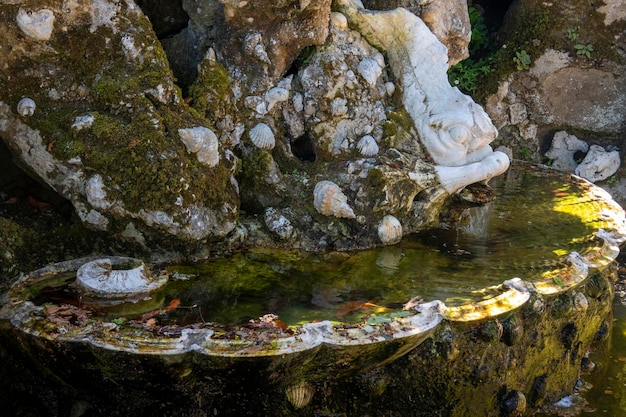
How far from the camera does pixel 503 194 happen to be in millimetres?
7598

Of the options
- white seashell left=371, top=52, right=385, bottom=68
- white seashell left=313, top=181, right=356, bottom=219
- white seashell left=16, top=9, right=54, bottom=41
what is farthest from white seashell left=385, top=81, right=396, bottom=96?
white seashell left=16, top=9, right=54, bottom=41

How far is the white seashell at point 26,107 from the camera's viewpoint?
198 inches

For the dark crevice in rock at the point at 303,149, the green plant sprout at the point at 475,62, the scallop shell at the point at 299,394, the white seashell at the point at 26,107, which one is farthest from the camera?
the green plant sprout at the point at 475,62

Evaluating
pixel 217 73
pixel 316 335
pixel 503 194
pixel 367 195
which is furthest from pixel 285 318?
pixel 503 194

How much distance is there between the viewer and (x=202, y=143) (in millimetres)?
5332

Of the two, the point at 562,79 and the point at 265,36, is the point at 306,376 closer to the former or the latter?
the point at 265,36

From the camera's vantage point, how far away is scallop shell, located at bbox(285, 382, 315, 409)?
4531mm

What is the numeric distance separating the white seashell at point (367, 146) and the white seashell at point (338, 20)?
104 centimetres

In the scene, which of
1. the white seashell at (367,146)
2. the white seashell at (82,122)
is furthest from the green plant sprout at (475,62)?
the white seashell at (82,122)

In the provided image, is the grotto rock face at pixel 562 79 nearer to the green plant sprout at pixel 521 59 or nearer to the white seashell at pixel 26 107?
the green plant sprout at pixel 521 59

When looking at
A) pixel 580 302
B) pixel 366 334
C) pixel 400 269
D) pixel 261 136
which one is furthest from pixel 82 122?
pixel 580 302

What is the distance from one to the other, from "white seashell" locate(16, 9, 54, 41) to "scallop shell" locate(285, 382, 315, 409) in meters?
3.00

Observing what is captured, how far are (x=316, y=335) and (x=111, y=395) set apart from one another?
1348mm

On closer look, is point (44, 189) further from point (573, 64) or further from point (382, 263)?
point (573, 64)
